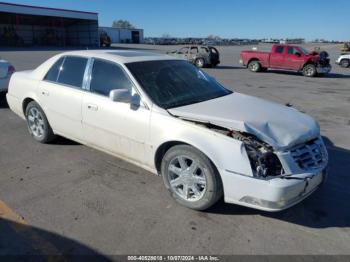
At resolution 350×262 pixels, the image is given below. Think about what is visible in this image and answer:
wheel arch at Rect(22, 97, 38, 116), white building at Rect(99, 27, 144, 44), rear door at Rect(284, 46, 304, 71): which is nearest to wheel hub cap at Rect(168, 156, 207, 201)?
wheel arch at Rect(22, 97, 38, 116)

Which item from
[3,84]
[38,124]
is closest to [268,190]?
[38,124]

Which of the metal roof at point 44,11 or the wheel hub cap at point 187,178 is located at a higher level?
the metal roof at point 44,11

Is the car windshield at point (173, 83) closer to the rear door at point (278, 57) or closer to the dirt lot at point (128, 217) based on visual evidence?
the dirt lot at point (128, 217)

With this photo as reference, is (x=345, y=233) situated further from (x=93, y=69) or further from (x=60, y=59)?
(x=60, y=59)

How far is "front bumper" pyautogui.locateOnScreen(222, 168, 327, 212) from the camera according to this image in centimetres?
286

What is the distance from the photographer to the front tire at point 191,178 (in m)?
3.17

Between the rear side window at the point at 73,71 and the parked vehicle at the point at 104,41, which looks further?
the parked vehicle at the point at 104,41

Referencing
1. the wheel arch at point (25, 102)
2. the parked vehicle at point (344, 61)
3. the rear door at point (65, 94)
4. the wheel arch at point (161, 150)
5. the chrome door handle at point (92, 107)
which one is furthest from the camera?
the parked vehicle at point (344, 61)

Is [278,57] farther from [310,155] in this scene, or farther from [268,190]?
[268,190]

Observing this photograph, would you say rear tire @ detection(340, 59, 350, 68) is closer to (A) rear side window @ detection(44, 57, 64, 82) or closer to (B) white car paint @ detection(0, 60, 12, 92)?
(B) white car paint @ detection(0, 60, 12, 92)

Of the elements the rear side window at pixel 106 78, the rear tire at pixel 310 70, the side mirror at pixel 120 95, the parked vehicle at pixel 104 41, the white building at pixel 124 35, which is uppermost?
A: the white building at pixel 124 35

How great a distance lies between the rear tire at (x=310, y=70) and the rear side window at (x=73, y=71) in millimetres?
15908

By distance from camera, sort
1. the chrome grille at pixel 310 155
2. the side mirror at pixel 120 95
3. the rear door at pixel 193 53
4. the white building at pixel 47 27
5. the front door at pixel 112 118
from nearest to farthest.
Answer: the chrome grille at pixel 310 155 < the side mirror at pixel 120 95 < the front door at pixel 112 118 < the rear door at pixel 193 53 < the white building at pixel 47 27

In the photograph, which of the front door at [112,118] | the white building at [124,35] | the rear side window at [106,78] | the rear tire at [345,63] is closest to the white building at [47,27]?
the white building at [124,35]
